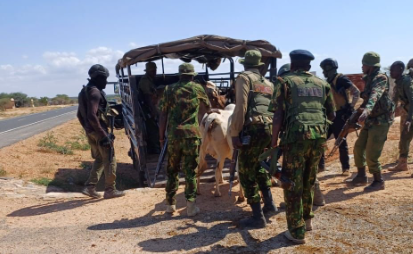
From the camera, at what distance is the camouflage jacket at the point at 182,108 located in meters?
5.29

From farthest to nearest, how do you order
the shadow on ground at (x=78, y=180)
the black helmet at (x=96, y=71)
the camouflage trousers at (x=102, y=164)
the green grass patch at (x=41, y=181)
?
1. the shadow on ground at (x=78, y=180)
2. the green grass patch at (x=41, y=181)
3. the camouflage trousers at (x=102, y=164)
4. the black helmet at (x=96, y=71)

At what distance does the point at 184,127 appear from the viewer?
5.29 m

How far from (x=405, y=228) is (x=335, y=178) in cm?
269

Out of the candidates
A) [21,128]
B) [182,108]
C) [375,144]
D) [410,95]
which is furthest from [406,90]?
[21,128]

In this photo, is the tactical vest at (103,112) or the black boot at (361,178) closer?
the tactical vest at (103,112)

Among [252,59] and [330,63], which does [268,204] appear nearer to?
[252,59]

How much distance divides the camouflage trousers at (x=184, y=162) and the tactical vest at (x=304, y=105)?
1615mm

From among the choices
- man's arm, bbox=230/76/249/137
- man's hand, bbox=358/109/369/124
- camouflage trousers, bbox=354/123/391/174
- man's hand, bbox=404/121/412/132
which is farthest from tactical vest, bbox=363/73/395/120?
man's arm, bbox=230/76/249/137

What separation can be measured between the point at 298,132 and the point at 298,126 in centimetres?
6

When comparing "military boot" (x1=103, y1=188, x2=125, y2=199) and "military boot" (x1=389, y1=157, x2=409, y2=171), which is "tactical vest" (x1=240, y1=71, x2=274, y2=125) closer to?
"military boot" (x1=103, y1=188, x2=125, y2=199)

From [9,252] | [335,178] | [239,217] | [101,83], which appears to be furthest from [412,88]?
[9,252]

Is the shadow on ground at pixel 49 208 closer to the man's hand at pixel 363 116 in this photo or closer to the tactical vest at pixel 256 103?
the tactical vest at pixel 256 103

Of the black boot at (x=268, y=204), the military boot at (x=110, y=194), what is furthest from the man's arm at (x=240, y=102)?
the military boot at (x=110, y=194)

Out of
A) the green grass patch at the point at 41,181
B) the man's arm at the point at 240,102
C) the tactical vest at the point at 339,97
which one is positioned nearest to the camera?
the man's arm at the point at 240,102
